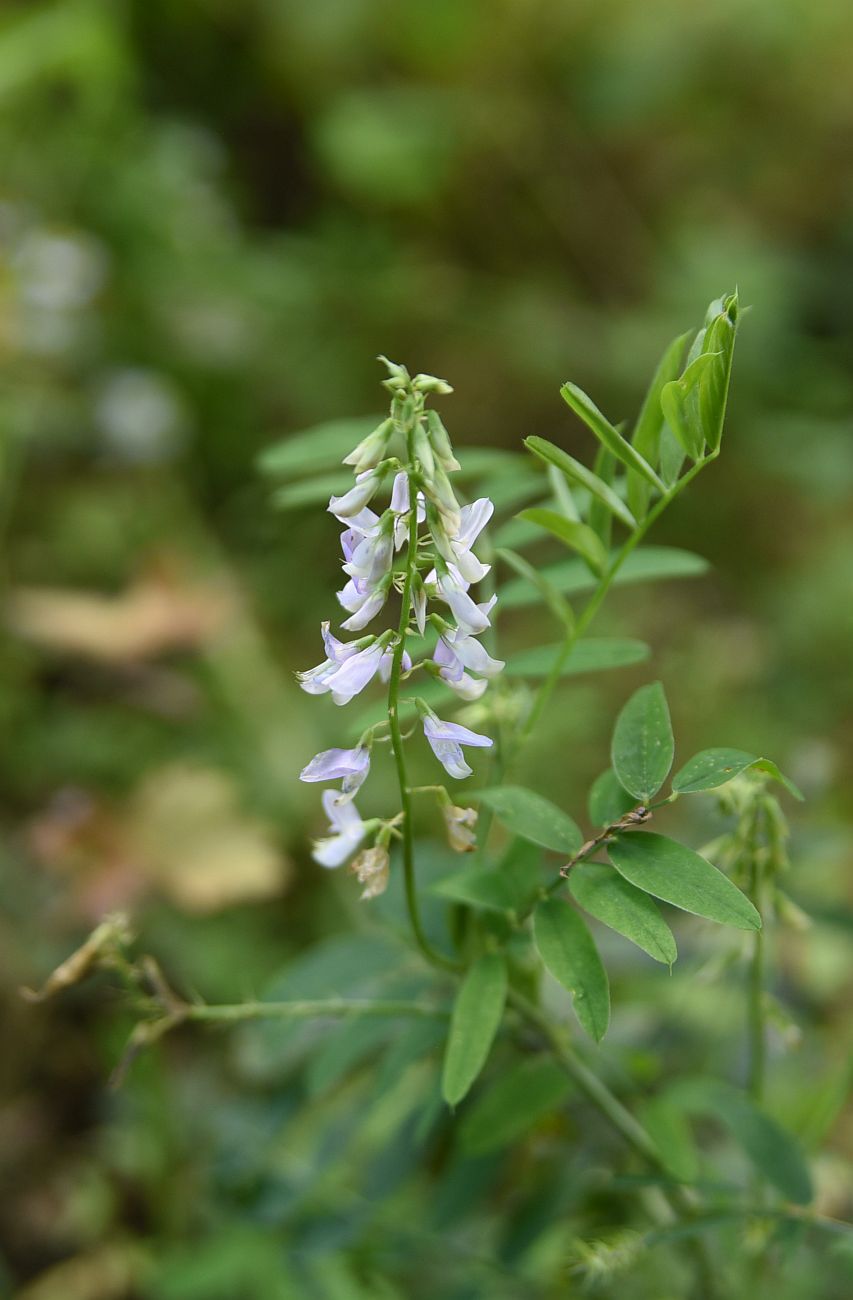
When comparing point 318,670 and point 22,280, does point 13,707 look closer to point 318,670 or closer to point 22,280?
point 22,280

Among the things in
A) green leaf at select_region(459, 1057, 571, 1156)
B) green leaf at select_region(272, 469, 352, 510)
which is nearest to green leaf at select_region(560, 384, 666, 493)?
green leaf at select_region(272, 469, 352, 510)

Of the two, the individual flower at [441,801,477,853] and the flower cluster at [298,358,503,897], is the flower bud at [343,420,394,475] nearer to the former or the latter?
the flower cluster at [298,358,503,897]

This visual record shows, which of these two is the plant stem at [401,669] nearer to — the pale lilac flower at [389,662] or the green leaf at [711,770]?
the pale lilac flower at [389,662]

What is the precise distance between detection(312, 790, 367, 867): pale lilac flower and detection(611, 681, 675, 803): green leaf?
216mm

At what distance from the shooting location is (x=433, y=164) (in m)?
3.82

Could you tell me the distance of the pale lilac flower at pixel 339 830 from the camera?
94 centimetres

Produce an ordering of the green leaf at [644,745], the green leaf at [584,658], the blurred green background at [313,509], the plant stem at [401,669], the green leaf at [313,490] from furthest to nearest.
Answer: the blurred green background at [313,509], the green leaf at [313,490], the green leaf at [584,658], the green leaf at [644,745], the plant stem at [401,669]

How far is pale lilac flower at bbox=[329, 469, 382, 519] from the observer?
799 mm

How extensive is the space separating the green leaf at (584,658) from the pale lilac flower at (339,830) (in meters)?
0.23

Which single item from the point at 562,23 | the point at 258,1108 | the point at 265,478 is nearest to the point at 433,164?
the point at 562,23

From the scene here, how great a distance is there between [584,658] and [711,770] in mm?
256

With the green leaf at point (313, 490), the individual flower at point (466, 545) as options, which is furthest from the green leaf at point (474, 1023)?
the green leaf at point (313, 490)

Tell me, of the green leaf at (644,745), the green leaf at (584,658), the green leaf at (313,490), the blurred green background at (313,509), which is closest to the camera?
the green leaf at (644,745)

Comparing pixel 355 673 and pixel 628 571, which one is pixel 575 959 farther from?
pixel 628 571
